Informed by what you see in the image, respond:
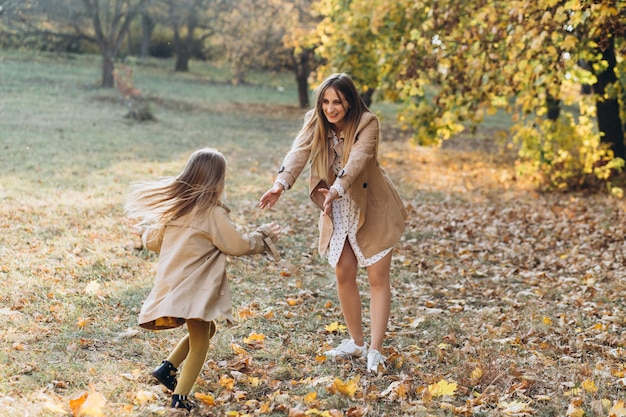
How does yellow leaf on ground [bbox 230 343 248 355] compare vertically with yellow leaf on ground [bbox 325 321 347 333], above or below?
above

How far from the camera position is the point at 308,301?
19.4 ft

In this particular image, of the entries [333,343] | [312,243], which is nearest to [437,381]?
[333,343]

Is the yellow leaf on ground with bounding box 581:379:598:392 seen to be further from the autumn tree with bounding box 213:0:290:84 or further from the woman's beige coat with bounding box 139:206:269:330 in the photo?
the autumn tree with bounding box 213:0:290:84

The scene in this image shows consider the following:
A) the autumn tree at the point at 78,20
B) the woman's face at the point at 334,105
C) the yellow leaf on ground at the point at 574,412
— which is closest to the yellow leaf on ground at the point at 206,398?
the woman's face at the point at 334,105

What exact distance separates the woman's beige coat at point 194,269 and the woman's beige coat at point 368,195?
2.24ft

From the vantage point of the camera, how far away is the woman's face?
163 inches

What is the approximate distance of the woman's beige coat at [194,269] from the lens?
11.5 ft

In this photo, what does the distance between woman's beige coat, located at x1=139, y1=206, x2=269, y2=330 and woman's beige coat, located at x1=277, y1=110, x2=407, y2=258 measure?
26.8 inches

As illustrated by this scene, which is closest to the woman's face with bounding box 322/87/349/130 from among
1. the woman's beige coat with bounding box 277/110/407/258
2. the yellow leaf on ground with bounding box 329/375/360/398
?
the woman's beige coat with bounding box 277/110/407/258

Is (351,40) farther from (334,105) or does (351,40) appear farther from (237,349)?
(237,349)

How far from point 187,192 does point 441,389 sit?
1815 millimetres

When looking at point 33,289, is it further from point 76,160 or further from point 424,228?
point 76,160

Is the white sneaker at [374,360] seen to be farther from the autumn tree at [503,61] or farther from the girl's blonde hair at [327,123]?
the autumn tree at [503,61]

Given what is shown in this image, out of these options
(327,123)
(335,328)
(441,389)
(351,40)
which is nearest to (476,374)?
(441,389)
